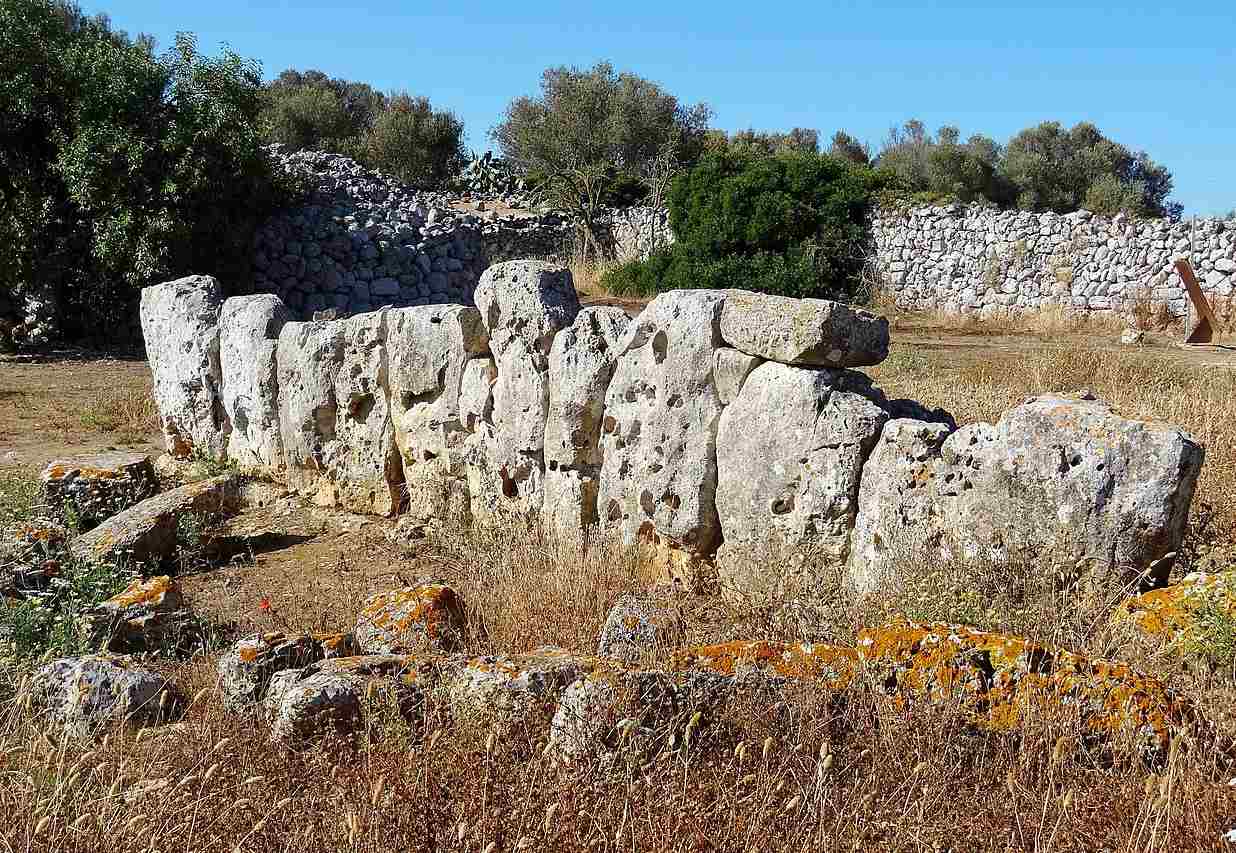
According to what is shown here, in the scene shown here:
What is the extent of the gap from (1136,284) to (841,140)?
96.6 feet

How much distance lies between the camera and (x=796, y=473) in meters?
5.36

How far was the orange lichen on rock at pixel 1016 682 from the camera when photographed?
11.2 feet

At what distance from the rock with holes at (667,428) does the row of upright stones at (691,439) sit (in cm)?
1

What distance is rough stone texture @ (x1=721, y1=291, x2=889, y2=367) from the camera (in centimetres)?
532

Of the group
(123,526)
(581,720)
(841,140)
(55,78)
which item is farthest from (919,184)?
(581,720)

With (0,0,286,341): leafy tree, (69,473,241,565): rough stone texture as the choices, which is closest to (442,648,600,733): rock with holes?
(69,473,241,565): rough stone texture

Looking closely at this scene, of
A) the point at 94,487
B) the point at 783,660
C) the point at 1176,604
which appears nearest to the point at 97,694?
the point at 783,660

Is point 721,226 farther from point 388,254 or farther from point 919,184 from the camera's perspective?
point 919,184

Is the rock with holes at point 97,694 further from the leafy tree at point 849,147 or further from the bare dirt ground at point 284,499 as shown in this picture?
the leafy tree at point 849,147

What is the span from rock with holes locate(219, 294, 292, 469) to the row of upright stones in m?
0.02

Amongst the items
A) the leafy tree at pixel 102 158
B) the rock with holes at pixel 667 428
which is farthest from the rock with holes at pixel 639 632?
the leafy tree at pixel 102 158

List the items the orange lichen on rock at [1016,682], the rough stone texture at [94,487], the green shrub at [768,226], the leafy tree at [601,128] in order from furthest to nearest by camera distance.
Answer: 1. the leafy tree at [601,128]
2. the green shrub at [768,226]
3. the rough stone texture at [94,487]
4. the orange lichen on rock at [1016,682]

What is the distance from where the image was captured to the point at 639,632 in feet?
14.7

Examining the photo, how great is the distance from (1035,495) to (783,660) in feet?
4.70
